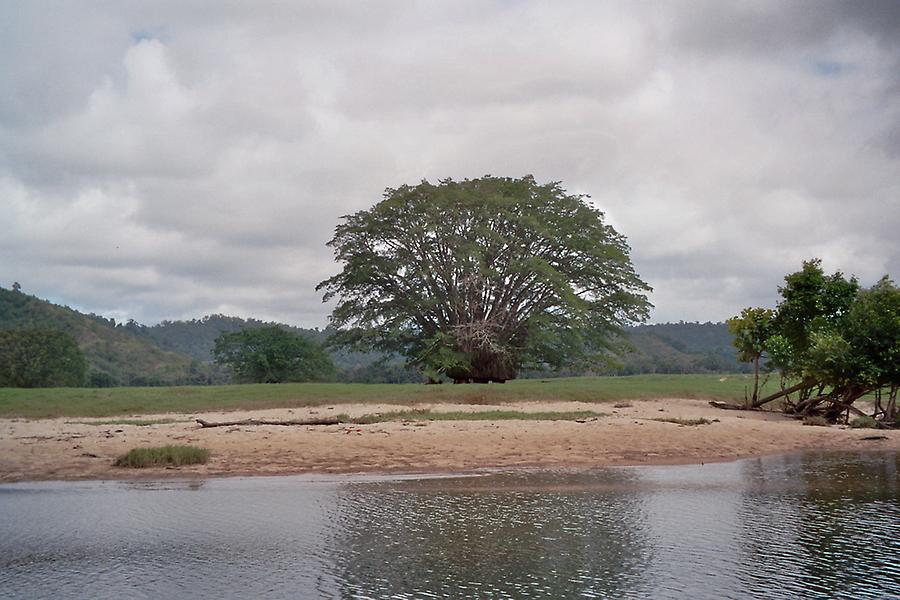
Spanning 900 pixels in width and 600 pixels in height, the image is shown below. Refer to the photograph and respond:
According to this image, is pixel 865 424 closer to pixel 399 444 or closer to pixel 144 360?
pixel 399 444

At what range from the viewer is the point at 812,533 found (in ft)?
32.3

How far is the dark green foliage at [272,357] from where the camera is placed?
52.5 metres

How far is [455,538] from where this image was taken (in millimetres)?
9602

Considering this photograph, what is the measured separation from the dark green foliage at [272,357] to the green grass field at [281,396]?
1941 centimetres

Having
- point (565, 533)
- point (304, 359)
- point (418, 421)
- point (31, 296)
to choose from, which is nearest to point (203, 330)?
point (31, 296)

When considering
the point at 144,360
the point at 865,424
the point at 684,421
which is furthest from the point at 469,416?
the point at 144,360

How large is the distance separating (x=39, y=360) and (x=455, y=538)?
2134 inches

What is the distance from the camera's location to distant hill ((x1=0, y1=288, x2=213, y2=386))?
94688 mm

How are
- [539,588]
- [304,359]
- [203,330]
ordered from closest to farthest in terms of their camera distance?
[539,588] < [304,359] < [203,330]

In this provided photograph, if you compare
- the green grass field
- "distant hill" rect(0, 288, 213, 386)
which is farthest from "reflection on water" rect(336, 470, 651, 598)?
"distant hill" rect(0, 288, 213, 386)

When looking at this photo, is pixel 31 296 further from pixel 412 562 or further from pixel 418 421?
pixel 412 562

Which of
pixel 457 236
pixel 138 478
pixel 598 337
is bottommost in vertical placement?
pixel 138 478

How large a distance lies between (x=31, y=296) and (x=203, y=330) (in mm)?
85320

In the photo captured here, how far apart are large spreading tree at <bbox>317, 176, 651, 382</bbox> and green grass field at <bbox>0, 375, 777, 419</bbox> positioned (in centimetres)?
738
